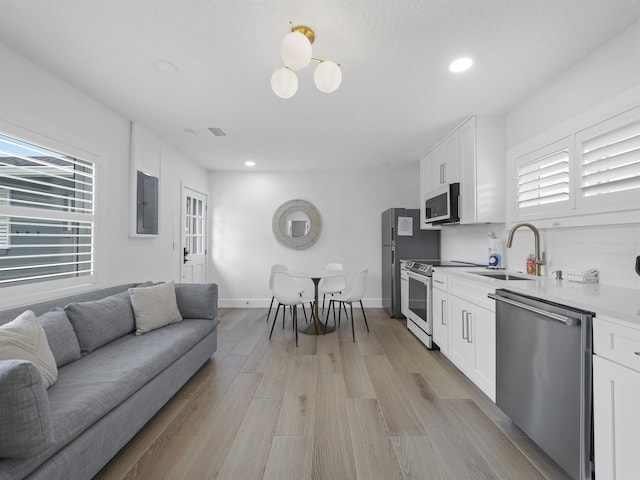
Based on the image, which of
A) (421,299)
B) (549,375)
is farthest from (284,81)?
(421,299)

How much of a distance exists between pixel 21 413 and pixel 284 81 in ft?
6.18

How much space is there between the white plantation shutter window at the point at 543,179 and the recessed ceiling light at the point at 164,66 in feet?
9.18

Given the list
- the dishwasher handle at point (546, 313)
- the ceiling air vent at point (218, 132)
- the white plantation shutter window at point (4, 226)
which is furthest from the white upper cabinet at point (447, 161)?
the white plantation shutter window at point (4, 226)

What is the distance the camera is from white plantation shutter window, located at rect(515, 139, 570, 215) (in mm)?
2119

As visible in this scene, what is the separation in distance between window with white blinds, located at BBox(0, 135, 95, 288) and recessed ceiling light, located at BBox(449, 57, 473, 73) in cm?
298

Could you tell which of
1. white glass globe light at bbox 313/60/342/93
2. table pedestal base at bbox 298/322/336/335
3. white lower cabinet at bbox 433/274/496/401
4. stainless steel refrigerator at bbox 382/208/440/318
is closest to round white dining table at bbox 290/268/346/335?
table pedestal base at bbox 298/322/336/335

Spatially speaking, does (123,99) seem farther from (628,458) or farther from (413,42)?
(628,458)

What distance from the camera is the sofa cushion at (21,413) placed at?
1.08m

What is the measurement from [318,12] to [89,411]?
2282mm

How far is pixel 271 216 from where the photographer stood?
5.29m

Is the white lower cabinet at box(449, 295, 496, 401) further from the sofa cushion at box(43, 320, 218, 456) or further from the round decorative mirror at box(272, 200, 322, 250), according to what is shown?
the round decorative mirror at box(272, 200, 322, 250)

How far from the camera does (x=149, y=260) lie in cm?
339

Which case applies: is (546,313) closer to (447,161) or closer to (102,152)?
(447,161)

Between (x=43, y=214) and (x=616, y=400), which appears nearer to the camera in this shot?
(x=616, y=400)
